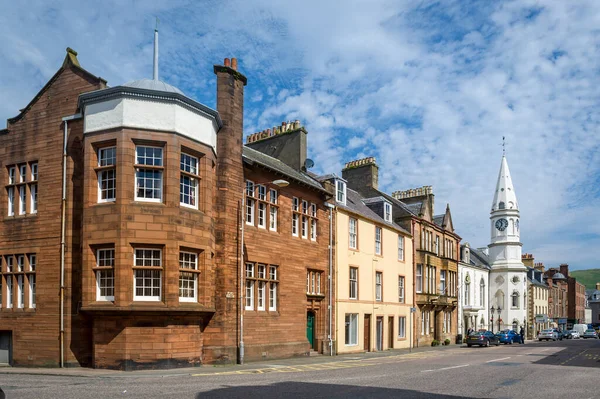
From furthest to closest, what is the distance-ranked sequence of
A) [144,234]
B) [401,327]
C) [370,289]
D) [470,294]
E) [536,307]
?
1. [536,307]
2. [470,294]
3. [401,327]
4. [370,289]
5. [144,234]

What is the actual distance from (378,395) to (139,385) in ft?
22.3

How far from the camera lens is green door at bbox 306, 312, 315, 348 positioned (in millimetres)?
32281

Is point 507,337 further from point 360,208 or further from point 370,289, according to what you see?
point 360,208

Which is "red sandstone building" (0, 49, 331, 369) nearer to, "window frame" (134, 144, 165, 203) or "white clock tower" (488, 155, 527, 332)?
"window frame" (134, 144, 165, 203)

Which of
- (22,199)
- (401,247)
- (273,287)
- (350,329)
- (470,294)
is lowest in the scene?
(470,294)

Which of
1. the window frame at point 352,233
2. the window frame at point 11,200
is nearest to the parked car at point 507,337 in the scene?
the window frame at point 352,233

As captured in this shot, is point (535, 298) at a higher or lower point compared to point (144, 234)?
lower

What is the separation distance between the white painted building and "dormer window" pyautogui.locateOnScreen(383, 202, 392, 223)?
19.1m

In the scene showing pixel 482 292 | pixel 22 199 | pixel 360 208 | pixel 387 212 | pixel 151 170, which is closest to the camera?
pixel 151 170

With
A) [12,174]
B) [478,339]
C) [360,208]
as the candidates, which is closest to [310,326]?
[360,208]

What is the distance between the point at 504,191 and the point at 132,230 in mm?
75768

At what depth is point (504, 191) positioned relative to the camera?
8806 centimetres

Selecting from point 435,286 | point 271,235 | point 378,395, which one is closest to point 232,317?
point 271,235

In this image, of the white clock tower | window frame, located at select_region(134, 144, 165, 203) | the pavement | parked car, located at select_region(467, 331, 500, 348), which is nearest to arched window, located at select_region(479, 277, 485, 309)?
the white clock tower
